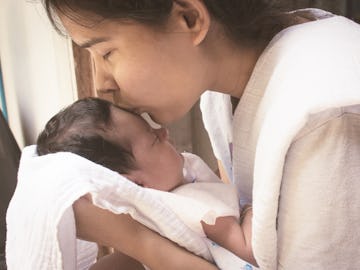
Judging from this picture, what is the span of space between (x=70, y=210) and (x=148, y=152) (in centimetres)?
23

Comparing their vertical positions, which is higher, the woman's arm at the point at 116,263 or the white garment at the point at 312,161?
the white garment at the point at 312,161

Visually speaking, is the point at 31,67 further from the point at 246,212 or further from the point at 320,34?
the point at 320,34

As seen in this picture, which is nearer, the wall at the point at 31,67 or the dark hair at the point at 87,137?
the dark hair at the point at 87,137

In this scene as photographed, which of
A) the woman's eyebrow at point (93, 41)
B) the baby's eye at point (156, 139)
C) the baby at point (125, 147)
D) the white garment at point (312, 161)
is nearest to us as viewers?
the white garment at point (312, 161)

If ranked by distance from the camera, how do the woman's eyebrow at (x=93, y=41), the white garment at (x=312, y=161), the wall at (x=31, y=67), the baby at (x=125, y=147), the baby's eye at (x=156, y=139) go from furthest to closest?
the wall at (x=31, y=67) < the baby's eye at (x=156, y=139) < the baby at (x=125, y=147) < the woman's eyebrow at (x=93, y=41) < the white garment at (x=312, y=161)

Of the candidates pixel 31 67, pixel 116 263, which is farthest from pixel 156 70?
pixel 31 67

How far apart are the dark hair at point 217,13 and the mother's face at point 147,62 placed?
0.05 feet

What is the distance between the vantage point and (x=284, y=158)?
0.61 meters

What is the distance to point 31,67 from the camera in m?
1.74

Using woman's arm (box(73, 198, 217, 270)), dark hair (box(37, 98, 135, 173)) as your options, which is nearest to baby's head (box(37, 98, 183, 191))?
dark hair (box(37, 98, 135, 173))

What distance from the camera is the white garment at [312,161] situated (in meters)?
0.59

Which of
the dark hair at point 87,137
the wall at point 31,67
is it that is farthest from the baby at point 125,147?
the wall at point 31,67

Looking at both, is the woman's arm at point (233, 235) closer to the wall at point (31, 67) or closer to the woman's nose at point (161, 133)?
the woman's nose at point (161, 133)

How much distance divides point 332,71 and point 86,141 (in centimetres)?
45
